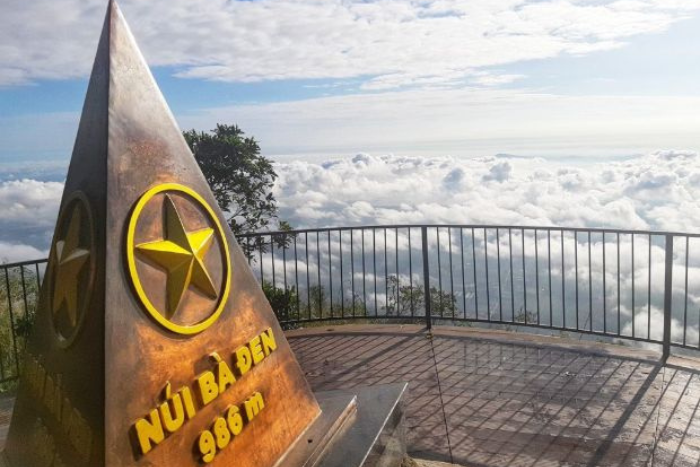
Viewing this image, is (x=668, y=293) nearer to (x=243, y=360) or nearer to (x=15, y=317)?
(x=243, y=360)

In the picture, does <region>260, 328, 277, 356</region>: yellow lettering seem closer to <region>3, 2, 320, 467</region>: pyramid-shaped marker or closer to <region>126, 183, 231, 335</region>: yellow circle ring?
<region>3, 2, 320, 467</region>: pyramid-shaped marker

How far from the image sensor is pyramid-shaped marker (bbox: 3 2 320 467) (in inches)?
83.7

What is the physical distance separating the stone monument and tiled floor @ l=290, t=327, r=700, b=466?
1.63 meters

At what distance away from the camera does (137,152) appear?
2340 mm

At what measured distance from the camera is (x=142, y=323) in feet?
7.16

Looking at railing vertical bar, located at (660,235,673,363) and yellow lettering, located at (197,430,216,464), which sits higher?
yellow lettering, located at (197,430,216,464)

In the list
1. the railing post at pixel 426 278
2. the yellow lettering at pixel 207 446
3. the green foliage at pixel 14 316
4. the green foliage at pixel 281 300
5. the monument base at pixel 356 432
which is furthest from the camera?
the green foliage at pixel 281 300

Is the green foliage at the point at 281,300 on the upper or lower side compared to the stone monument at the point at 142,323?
lower

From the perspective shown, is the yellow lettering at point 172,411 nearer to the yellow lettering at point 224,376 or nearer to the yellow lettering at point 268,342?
the yellow lettering at point 224,376

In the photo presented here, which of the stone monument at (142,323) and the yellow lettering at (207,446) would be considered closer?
the stone monument at (142,323)

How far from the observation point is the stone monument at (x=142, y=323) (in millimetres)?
2127

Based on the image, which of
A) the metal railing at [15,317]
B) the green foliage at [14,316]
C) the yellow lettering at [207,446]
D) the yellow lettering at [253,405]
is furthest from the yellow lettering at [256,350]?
the green foliage at [14,316]

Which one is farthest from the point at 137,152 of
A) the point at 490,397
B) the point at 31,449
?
the point at 490,397

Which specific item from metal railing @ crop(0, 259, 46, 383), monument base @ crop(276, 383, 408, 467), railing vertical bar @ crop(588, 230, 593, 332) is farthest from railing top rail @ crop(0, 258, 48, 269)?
railing vertical bar @ crop(588, 230, 593, 332)
